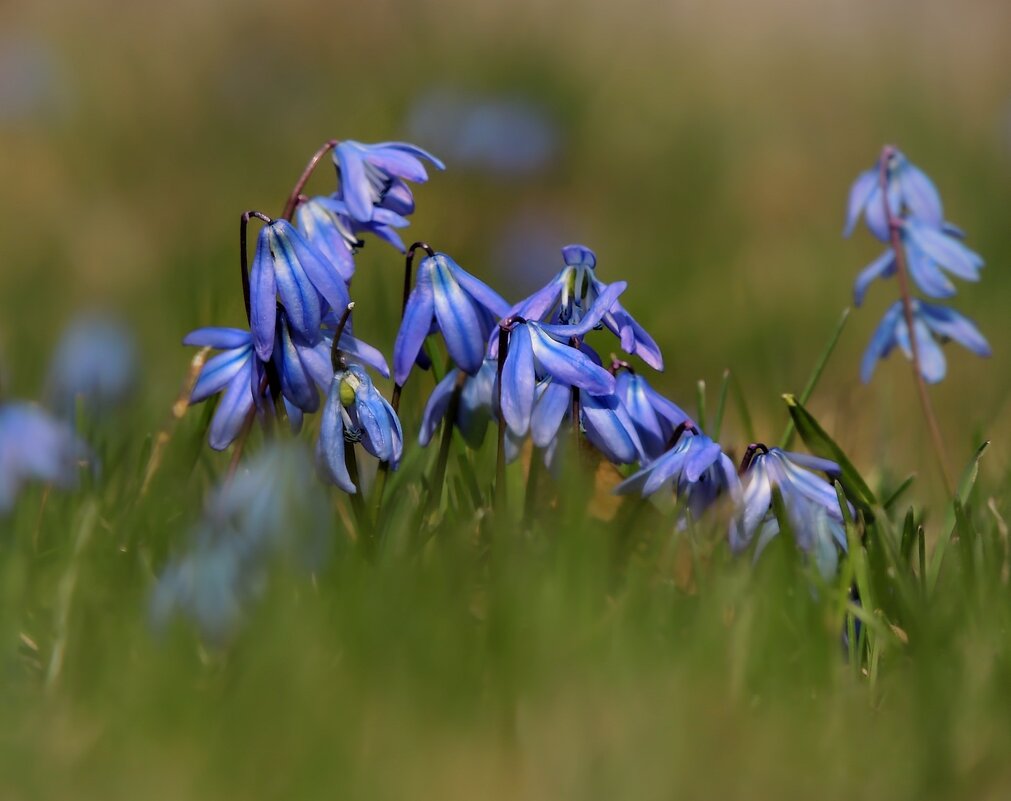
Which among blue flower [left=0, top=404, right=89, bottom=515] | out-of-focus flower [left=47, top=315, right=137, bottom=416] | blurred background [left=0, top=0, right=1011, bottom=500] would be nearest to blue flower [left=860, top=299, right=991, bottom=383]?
blurred background [left=0, top=0, right=1011, bottom=500]

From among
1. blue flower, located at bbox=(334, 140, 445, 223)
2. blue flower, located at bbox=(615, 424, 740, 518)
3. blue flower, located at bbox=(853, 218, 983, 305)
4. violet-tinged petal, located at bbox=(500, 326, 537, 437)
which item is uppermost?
blue flower, located at bbox=(853, 218, 983, 305)

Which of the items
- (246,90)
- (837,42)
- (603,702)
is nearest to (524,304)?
(603,702)

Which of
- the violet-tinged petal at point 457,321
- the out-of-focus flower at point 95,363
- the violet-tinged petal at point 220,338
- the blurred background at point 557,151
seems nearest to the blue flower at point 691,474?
the violet-tinged petal at point 457,321

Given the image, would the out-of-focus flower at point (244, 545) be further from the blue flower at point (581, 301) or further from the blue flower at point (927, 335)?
the blue flower at point (927, 335)

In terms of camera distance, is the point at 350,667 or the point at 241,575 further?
the point at 241,575

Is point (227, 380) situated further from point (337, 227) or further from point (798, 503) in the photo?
point (798, 503)

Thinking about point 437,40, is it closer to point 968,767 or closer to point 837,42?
point 837,42

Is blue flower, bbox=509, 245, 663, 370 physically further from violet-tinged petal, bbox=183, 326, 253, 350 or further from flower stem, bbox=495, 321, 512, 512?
violet-tinged petal, bbox=183, 326, 253, 350
